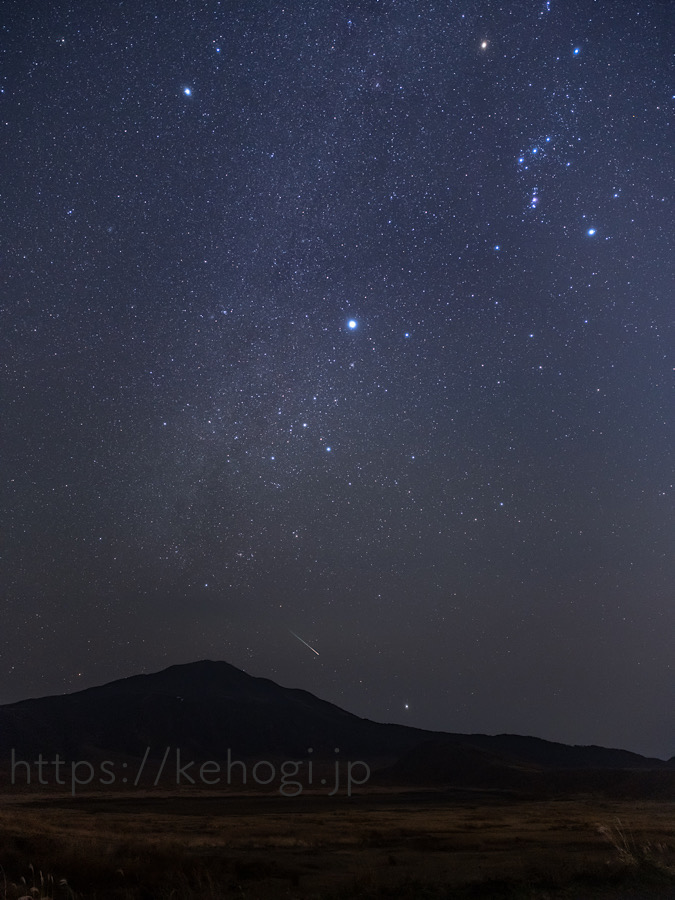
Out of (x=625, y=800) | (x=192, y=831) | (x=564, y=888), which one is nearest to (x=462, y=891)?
(x=564, y=888)

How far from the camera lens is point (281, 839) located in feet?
75.7

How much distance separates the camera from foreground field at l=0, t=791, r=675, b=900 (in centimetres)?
1162

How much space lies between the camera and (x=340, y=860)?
61.4 feet

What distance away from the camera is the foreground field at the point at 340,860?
11.6 meters

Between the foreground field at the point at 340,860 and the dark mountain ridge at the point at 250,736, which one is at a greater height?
the dark mountain ridge at the point at 250,736

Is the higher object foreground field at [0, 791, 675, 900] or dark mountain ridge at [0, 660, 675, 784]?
dark mountain ridge at [0, 660, 675, 784]

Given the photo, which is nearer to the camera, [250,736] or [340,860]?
[340,860]

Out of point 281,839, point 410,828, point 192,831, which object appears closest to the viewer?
point 281,839

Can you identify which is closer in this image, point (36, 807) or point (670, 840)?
point (670, 840)

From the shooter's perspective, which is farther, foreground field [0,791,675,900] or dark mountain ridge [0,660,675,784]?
dark mountain ridge [0,660,675,784]

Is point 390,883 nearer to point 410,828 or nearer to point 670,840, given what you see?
point 670,840

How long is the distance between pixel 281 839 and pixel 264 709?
138 m

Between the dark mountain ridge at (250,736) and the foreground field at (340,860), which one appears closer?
the foreground field at (340,860)

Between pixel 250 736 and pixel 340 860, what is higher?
pixel 250 736
